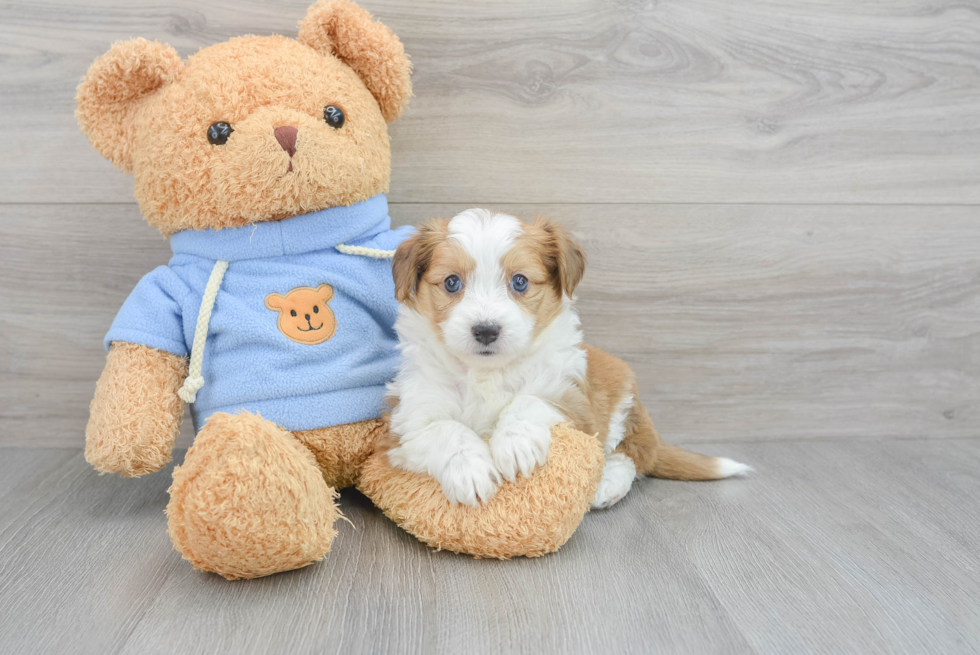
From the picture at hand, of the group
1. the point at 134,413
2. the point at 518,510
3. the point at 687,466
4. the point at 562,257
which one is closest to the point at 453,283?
the point at 562,257

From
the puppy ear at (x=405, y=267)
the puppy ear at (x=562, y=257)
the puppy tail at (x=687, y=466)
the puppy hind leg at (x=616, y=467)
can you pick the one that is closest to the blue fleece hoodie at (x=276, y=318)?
the puppy ear at (x=405, y=267)

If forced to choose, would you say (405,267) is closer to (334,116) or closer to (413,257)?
(413,257)

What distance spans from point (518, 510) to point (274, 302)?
0.66 metres

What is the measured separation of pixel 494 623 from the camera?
1.12m

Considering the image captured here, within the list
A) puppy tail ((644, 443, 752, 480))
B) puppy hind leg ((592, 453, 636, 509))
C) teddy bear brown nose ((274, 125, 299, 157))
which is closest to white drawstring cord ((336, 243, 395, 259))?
teddy bear brown nose ((274, 125, 299, 157))

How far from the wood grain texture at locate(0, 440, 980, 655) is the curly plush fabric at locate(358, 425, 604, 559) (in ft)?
0.14

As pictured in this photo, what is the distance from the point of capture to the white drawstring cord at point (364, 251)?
4.99 feet

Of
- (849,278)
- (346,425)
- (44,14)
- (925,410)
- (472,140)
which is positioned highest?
(44,14)

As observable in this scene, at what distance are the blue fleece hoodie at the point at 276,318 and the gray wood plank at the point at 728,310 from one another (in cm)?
39

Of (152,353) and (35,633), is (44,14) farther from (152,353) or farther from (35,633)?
(35,633)

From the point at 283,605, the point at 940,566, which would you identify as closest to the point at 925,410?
the point at 940,566

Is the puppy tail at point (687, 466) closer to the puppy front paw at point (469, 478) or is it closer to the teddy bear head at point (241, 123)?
the puppy front paw at point (469, 478)

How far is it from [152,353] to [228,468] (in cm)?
43

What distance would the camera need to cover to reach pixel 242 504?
1.14 meters
